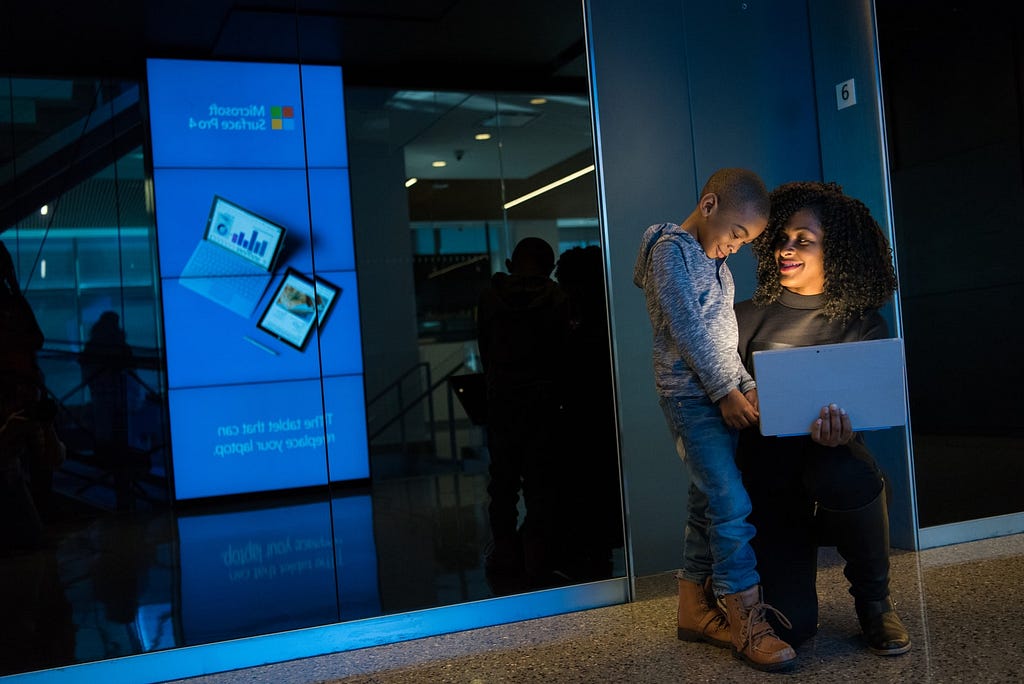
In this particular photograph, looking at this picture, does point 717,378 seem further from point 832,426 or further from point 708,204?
point 708,204

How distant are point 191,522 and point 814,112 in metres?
3.25

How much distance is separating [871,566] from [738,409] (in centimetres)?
67

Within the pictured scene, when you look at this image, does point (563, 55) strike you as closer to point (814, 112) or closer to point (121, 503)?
point (814, 112)

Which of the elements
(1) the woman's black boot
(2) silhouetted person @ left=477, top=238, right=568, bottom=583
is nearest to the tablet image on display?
(2) silhouetted person @ left=477, top=238, right=568, bottom=583

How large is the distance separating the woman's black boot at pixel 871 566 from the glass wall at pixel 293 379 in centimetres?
108

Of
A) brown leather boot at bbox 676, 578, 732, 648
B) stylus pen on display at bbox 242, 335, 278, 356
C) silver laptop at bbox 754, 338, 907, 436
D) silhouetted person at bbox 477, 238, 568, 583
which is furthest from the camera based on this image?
silhouetted person at bbox 477, 238, 568, 583

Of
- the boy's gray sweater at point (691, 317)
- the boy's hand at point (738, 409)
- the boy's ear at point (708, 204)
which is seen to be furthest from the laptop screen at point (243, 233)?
the boy's hand at point (738, 409)

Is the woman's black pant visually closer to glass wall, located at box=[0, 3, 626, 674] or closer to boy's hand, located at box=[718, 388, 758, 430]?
boy's hand, located at box=[718, 388, 758, 430]

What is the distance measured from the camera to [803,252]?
299 centimetres

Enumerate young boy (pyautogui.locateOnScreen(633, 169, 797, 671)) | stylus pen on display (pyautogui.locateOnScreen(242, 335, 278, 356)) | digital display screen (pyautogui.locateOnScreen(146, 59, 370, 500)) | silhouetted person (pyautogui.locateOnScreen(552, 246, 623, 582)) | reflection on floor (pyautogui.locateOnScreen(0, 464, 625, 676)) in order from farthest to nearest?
silhouetted person (pyautogui.locateOnScreen(552, 246, 623, 582))
stylus pen on display (pyautogui.locateOnScreen(242, 335, 278, 356))
digital display screen (pyautogui.locateOnScreen(146, 59, 370, 500))
reflection on floor (pyautogui.locateOnScreen(0, 464, 625, 676))
young boy (pyautogui.locateOnScreen(633, 169, 797, 671))

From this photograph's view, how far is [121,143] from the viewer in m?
3.09

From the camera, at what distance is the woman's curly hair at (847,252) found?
2.96 m

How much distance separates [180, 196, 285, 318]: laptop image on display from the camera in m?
3.20

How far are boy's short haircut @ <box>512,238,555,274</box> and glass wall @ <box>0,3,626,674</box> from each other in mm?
28
